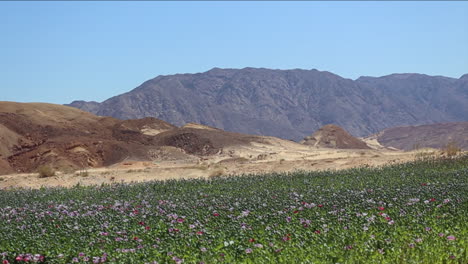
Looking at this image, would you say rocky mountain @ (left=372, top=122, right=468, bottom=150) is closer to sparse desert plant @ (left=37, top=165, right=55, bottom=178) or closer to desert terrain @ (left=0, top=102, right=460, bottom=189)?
desert terrain @ (left=0, top=102, right=460, bottom=189)

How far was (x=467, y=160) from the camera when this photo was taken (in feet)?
70.9

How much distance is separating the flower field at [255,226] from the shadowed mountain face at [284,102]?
122806 mm

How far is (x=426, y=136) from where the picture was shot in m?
91.0

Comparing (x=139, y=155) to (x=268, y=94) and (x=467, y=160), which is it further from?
(x=268, y=94)

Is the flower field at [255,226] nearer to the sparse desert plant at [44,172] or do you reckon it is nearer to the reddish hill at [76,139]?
the sparse desert plant at [44,172]

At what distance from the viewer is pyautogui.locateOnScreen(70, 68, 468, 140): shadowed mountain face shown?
146 m

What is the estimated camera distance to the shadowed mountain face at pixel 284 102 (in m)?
146

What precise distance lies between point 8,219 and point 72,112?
148ft

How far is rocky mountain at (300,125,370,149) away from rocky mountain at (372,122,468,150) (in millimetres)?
13519

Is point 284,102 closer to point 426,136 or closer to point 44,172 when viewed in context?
point 426,136

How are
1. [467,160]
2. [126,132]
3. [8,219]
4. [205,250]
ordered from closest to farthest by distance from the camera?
1. [205,250]
2. [8,219]
3. [467,160]
4. [126,132]

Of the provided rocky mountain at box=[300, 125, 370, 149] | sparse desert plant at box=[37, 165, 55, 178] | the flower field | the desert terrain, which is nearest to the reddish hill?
the desert terrain

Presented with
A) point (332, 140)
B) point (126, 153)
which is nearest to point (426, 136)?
point (332, 140)

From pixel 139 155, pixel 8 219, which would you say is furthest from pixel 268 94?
pixel 8 219
